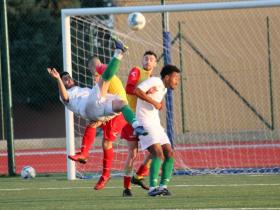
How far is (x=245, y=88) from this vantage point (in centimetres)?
2256

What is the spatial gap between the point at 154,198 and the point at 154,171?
449 mm

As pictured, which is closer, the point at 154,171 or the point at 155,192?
the point at 155,192

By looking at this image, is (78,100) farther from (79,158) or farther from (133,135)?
(133,135)

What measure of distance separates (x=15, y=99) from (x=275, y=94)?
1167 centimetres

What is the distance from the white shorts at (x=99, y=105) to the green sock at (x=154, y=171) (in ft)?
3.11

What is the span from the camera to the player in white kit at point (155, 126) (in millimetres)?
11562

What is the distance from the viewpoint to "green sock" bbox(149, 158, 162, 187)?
11.5 metres

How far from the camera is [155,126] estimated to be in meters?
11.8

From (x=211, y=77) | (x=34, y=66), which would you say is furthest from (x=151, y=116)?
(x=34, y=66)

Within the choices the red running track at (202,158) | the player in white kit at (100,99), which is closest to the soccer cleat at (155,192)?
the player in white kit at (100,99)

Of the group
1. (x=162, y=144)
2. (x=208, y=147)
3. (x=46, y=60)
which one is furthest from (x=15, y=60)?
(x=162, y=144)

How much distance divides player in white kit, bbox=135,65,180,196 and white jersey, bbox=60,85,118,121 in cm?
52

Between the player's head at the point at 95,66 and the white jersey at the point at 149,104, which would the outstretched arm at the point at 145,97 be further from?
the player's head at the point at 95,66

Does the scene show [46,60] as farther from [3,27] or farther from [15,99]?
[3,27]
